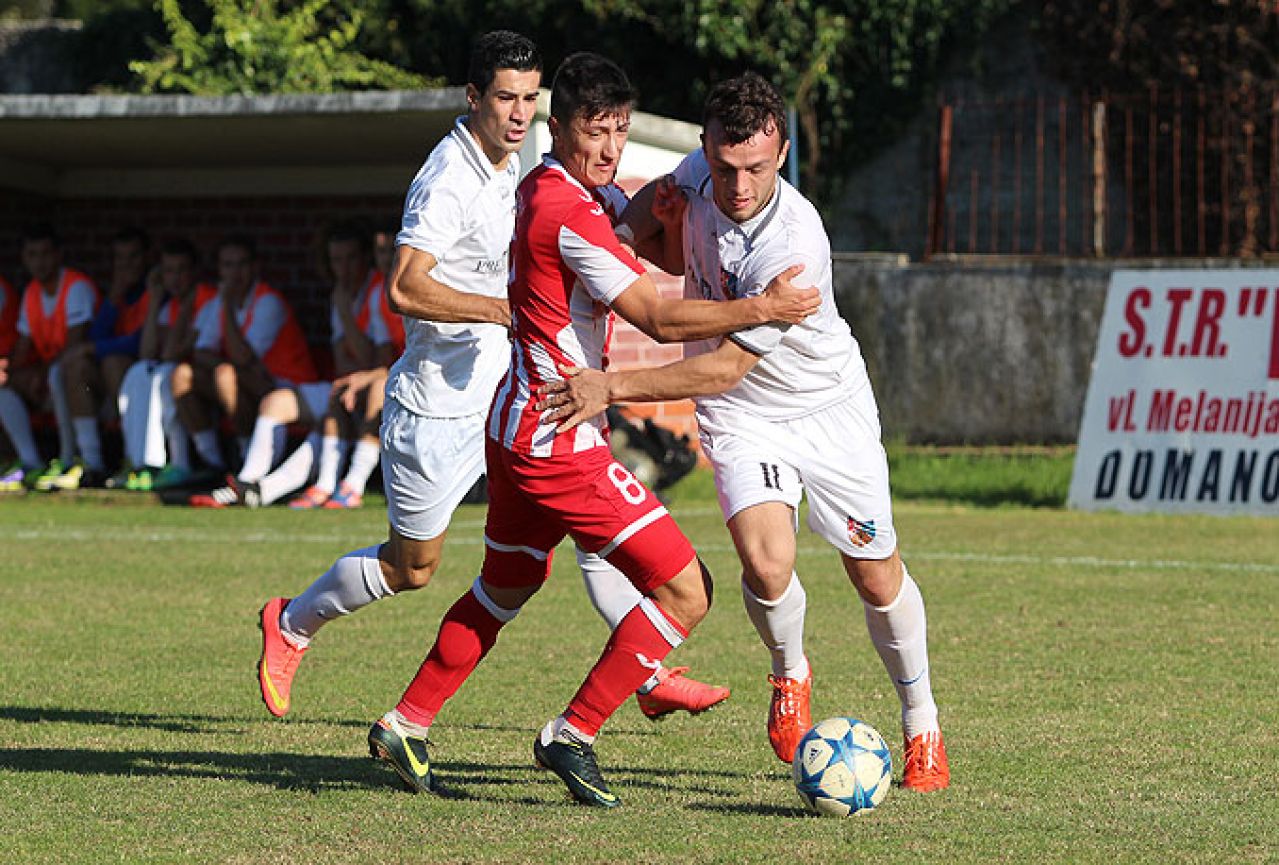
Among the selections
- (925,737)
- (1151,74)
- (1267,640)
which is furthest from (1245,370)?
(925,737)

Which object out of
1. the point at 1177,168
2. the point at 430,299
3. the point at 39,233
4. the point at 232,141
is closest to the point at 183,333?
the point at 39,233

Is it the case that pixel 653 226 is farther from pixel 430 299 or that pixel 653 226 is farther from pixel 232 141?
pixel 232 141

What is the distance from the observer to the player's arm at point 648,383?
5512 mm

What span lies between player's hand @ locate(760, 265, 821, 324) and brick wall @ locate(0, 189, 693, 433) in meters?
11.2

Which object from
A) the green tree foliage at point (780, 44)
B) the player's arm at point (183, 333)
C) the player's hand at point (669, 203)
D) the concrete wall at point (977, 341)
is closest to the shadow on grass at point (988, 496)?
the concrete wall at point (977, 341)

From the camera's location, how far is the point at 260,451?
15.3m

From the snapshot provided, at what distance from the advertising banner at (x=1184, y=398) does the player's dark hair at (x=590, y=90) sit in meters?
9.39

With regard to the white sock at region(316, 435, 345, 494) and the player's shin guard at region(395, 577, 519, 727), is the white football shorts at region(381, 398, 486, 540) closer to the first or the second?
the player's shin guard at region(395, 577, 519, 727)

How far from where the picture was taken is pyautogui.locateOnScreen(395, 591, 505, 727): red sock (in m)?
5.95

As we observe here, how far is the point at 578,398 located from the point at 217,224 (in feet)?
44.3

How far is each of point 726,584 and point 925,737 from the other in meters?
4.85

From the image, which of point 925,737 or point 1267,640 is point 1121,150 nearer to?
point 1267,640

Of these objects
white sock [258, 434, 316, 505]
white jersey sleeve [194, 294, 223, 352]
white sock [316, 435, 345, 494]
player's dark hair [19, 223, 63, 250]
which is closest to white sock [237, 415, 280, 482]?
white sock [258, 434, 316, 505]

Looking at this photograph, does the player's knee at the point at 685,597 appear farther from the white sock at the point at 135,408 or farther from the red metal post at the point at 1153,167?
the red metal post at the point at 1153,167
